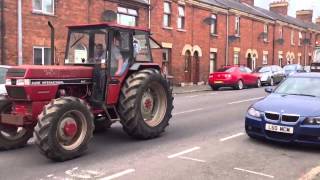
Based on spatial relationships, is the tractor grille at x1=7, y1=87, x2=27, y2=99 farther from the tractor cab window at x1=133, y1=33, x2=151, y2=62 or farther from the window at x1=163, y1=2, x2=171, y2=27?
the window at x1=163, y1=2, x2=171, y2=27

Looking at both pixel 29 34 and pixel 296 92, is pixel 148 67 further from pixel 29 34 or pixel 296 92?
pixel 29 34

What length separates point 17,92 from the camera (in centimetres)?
830

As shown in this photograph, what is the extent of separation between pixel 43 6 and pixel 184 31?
12.7 meters

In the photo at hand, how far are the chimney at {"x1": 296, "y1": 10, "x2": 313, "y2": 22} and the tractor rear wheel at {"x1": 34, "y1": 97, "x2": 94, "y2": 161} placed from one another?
58.2 meters

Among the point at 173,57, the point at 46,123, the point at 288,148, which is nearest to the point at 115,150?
the point at 46,123

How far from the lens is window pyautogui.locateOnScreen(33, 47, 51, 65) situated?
21188 mm

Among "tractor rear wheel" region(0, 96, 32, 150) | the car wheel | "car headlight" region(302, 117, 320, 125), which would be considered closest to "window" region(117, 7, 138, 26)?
the car wheel

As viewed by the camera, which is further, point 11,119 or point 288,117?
point 288,117

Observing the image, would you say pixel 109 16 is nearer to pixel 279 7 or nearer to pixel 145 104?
pixel 145 104

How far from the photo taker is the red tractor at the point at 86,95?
26.3 feet

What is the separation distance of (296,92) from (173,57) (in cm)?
2106

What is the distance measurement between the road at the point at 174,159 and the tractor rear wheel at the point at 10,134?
161 mm

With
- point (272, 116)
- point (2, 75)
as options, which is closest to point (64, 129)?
point (272, 116)

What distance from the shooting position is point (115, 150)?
8.95 metres
